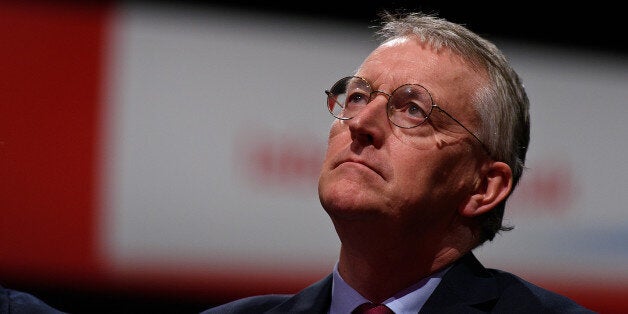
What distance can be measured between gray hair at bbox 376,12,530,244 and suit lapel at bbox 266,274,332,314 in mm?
407

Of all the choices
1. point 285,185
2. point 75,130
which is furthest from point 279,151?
point 75,130

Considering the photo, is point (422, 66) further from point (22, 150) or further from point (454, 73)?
point (22, 150)

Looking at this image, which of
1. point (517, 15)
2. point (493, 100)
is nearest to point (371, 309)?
point (493, 100)

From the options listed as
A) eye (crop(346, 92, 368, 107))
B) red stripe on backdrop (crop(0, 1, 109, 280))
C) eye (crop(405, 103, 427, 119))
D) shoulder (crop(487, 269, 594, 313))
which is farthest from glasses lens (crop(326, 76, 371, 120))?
red stripe on backdrop (crop(0, 1, 109, 280))

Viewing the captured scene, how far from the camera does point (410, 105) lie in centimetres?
192

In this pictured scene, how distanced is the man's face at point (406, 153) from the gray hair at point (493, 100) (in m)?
0.03

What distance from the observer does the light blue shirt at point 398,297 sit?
6.29ft

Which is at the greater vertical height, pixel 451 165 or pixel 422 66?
pixel 422 66

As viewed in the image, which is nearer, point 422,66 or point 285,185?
point 422,66

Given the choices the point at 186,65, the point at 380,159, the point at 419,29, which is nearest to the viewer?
the point at 380,159

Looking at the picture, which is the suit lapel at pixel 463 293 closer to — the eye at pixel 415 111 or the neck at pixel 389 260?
the neck at pixel 389 260

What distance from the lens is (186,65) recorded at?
127 inches

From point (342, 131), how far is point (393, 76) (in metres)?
0.17

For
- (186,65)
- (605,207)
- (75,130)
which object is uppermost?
(186,65)
